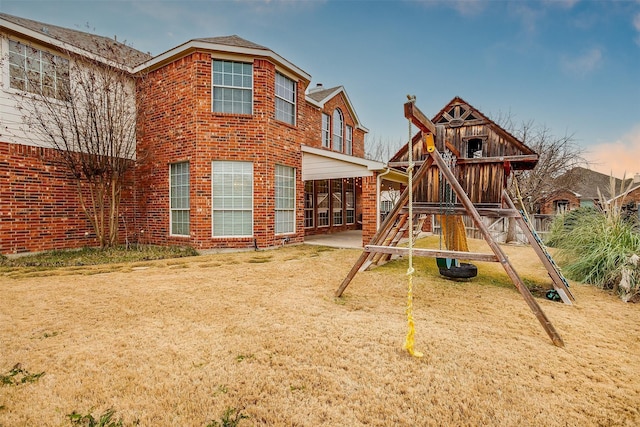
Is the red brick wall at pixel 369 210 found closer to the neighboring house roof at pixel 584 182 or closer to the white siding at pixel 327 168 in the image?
the white siding at pixel 327 168

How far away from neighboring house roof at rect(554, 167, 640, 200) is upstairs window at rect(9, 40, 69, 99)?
880 inches

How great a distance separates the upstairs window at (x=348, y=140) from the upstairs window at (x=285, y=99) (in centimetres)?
620

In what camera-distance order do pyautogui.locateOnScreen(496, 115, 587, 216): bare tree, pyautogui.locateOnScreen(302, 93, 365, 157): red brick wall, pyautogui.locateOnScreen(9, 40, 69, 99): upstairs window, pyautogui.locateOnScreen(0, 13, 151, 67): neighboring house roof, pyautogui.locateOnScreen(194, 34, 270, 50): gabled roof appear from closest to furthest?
pyautogui.locateOnScreen(0, 13, 151, 67): neighboring house roof → pyautogui.locateOnScreen(9, 40, 69, 99): upstairs window → pyautogui.locateOnScreen(194, 34, 270, 50): gabled roof → pyautogui.locateOnScreen(302, 93, 365, 157): red brick wall → pyautogui.locateOnScreen(496, 115, 587, 216): bare tree

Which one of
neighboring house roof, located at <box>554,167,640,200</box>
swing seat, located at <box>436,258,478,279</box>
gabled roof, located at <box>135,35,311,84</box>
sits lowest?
swing seat, located at <box>436,258,478,279</box>

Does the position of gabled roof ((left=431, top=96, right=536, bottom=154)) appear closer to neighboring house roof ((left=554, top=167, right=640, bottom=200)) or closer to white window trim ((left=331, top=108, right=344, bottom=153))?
white window trim ((left=331, top=108, right=344, bottom=153))

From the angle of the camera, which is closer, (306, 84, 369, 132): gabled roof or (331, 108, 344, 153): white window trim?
(306, 84, 369, 132): gabled roof

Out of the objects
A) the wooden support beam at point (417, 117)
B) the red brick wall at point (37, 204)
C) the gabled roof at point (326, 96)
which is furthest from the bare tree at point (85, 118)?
the wooden support beam at point (417, 117)

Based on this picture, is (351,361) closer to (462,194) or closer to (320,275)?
(462,194)

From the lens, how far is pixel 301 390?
2.39 metres

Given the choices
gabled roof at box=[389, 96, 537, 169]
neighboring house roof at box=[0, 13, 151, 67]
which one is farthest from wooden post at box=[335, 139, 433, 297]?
neighboring house roof at box=[0, 13, 151, 67]

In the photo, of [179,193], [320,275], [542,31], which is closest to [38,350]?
[320,275]

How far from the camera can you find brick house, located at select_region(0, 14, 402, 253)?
26.9 ft

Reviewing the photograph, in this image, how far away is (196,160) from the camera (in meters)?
9.33

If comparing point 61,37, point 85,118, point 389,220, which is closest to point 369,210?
point 389,220
